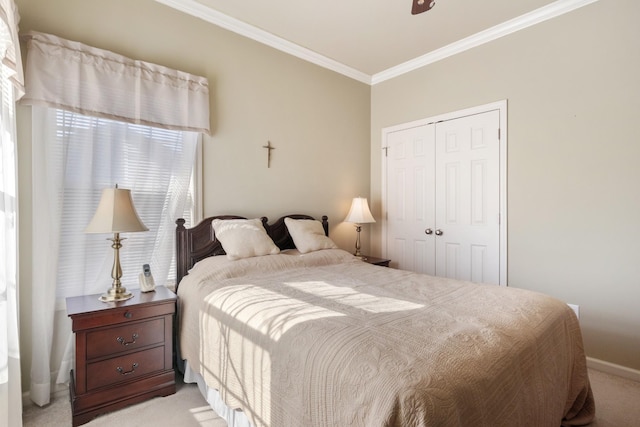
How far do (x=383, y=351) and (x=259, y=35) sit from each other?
3028 mm

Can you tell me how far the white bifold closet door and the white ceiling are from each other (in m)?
0.77

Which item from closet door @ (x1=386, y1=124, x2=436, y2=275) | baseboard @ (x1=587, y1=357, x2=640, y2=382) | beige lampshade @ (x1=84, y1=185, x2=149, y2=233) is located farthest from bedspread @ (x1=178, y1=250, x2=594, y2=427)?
closet door @ (x1=386, y1=124, x2=436, y2=275)

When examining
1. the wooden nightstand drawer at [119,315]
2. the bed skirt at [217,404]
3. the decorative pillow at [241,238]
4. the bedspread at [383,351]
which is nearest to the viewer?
the bedspread at [383,351]

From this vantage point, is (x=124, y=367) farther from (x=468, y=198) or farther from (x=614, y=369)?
(x=614, y=369)

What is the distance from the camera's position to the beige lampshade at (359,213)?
363 cm

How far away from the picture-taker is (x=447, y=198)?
3.54 meters

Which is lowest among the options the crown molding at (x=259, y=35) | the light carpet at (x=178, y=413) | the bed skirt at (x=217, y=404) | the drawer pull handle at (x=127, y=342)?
the light carpet at (x=178, y=413)

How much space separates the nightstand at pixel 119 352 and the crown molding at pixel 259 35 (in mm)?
2249

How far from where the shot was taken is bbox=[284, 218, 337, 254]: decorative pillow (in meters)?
3.03

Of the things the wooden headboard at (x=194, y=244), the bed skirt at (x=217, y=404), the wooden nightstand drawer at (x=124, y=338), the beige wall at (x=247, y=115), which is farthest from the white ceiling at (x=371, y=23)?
the bed skirt at (x=217, y=404)

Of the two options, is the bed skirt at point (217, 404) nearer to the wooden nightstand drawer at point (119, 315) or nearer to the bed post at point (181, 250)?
the wooden nightstand drawer at point (119, 315)

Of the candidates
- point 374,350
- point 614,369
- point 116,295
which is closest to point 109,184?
point 116,295

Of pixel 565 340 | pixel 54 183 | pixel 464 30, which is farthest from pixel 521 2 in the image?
pixel 54 183

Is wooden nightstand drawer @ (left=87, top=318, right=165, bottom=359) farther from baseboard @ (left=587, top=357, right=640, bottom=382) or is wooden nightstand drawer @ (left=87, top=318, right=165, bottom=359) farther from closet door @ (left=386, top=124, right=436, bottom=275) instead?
baseboard @ (left=587, top=357, right=640, bottom=382)
